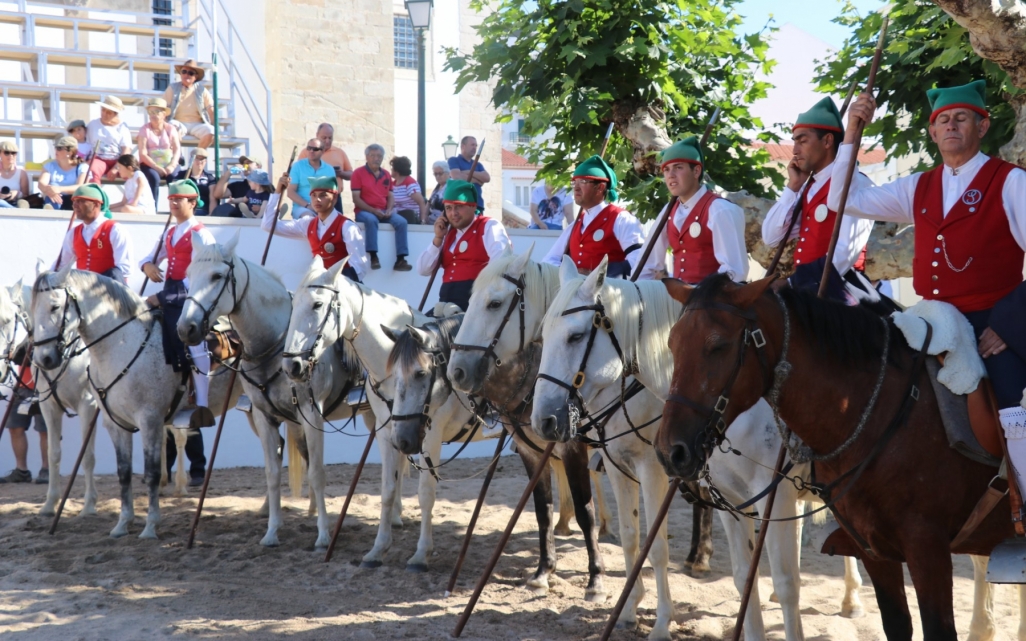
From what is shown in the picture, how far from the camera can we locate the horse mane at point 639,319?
17.4 ft

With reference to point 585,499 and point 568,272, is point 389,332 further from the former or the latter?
point 568,272

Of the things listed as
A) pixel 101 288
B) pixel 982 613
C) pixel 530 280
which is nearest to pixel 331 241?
pixel 101 288

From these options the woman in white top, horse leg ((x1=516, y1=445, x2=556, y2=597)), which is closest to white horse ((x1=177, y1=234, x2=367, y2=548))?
horse leg ((x1=516, y1=445, x2=556, y2=597))

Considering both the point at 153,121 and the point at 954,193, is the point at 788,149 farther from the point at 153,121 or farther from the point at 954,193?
the point at 954,193

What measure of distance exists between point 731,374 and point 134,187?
417 inches

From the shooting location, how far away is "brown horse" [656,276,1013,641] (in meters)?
3.57

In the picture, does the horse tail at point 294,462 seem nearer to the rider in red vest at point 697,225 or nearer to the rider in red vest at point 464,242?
the rider in red vest at point 464,242

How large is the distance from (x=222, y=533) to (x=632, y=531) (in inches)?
173

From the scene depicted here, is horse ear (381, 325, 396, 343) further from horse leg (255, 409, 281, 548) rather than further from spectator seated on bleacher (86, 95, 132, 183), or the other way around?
spectator seated on bleacher (86, 95, 132, 183)

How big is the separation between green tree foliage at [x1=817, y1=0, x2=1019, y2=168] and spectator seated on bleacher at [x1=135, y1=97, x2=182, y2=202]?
8972 mm

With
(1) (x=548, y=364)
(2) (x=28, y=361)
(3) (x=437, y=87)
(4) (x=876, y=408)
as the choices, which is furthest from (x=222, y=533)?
(3) (x=437, y=87)

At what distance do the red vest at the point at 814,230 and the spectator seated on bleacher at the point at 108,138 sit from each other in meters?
10.4

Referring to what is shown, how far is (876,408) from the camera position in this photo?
3846mm

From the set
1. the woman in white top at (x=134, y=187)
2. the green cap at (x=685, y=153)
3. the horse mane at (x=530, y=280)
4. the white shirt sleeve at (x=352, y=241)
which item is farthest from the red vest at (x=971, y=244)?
the woman in white top at (x=134, y=187)
